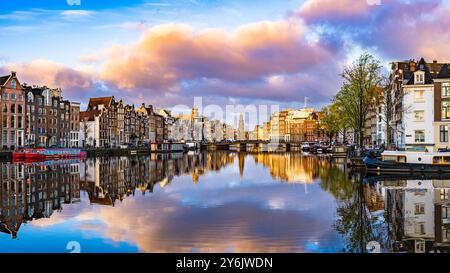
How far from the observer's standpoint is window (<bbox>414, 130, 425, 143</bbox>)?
6348cm

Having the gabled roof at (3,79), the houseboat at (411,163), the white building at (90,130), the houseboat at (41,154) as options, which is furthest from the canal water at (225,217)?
the white building at (90,130)

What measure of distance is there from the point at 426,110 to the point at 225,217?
167ft

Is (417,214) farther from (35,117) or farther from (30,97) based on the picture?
(35,117)

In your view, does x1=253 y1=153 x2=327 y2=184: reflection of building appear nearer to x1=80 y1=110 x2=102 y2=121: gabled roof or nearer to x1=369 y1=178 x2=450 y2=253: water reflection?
x1=369 y1=178 x2=450 y2=253: water reflection

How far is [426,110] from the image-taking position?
63.1 metres

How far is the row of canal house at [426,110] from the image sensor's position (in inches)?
2410

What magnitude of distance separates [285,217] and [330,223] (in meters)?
2.53

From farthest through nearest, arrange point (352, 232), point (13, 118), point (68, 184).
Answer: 1. point (13, 118)
2. point (68, 184)
3. point (352, 232)

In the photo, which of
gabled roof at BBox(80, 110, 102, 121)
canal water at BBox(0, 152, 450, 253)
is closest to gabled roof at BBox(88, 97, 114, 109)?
gabled roof at BBox(80, 110, 102, 121)

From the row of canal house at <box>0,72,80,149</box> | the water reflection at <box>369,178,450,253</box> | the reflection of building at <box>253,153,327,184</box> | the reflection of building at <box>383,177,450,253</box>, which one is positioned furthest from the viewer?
the row of canal house at <box>0,72,80,149</box>

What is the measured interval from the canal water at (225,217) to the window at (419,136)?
3060cm
